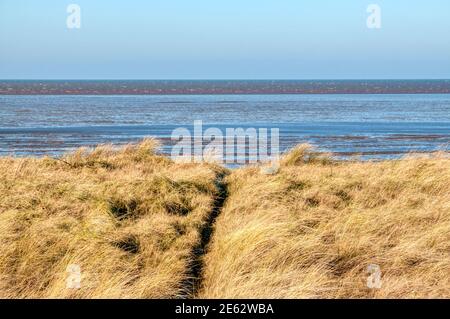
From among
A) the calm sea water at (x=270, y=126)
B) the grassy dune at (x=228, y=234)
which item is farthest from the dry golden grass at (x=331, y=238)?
the calm sea water at (x=270, y=126)

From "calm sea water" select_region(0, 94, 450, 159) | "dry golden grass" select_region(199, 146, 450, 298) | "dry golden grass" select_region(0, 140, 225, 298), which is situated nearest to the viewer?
"dry golden grass" select_region(199, 146, 450, 298)

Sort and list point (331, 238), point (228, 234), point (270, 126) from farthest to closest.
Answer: point (270, 126)
point (228, 234)
point (331, 238)

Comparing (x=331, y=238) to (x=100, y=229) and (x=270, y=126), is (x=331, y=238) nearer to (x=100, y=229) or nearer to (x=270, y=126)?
(x=100, y=229)

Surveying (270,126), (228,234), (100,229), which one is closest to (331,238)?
(228,234)

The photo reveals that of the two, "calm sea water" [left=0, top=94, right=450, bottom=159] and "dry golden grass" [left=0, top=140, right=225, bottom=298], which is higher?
"dry golden grass" [left=0, top=140, right=225, bottom=298]

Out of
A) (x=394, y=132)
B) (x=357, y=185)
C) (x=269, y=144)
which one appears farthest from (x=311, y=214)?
(x=394, y=132)

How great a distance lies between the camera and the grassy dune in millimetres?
5773

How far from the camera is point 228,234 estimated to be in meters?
7.30

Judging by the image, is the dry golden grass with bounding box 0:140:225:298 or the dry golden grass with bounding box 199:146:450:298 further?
the dry golden grass with bounding box 0:140:225:298

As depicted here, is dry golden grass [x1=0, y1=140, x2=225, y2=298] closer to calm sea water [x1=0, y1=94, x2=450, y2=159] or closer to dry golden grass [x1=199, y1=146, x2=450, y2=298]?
dry golden grass [x1=199, y1=146, x2=450, y2=298]

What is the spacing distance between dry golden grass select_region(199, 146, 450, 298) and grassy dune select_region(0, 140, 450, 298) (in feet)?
0.05

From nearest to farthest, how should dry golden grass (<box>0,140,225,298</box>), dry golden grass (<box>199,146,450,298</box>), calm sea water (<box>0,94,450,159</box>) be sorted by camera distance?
dry golden grass (<box>199,146,450,298</box>)
dry golden grass (<box>0,140,225,298</box>)
calm sea water (<box>0,94,450,159</box>)

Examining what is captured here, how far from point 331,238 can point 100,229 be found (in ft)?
8.83

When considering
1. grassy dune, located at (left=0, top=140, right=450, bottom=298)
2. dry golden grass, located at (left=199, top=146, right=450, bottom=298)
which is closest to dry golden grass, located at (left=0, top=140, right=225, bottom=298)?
Answer: grassy dune, located at (left=0, top=140, right=450, bottom=298)
